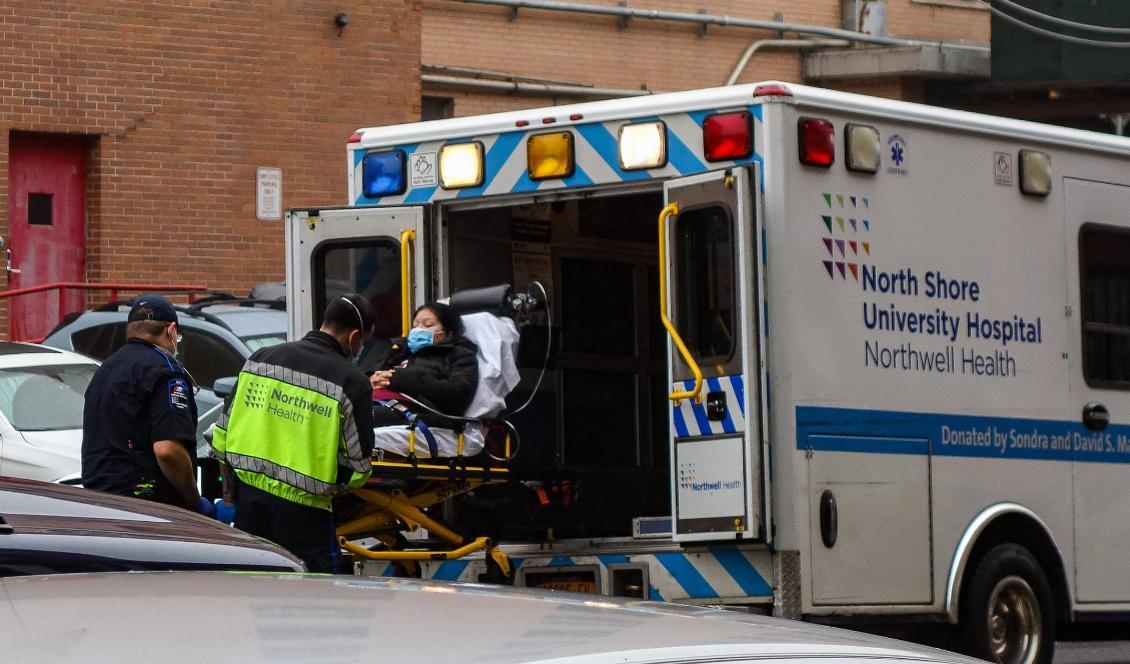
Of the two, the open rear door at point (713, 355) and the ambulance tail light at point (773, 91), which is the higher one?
the ambulance tail light at point (773, 91)

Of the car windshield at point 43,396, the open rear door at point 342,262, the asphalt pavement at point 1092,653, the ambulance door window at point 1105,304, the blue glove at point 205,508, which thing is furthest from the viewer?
the car windshield at point 43,396

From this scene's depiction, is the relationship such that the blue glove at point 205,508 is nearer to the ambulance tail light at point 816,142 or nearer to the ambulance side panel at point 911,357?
the ambulance side panel at point 911,357

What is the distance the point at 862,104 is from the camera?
8.00 meters

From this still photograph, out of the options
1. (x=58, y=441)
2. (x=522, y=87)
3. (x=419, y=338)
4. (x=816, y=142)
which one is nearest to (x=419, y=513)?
(x=419, y=338)

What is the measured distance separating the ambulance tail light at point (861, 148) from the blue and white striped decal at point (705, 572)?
1678 millimetres

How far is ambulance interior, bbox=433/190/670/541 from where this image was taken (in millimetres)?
9188

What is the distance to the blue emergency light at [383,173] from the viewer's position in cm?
906

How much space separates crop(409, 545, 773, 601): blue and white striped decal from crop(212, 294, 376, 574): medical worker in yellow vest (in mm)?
1254

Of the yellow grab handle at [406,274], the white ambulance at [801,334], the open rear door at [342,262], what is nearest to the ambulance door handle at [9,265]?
the white ambulance at [801,334]

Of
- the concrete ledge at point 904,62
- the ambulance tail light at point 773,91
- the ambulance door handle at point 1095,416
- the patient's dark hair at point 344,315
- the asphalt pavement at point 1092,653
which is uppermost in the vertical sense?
the concrete ledge at point 904,62

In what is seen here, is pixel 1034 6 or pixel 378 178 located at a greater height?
pixel 1034 6

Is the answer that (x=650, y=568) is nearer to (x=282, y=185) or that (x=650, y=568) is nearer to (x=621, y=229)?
(x=621, y=229)

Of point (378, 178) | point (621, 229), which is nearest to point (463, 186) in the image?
point (378, 178)

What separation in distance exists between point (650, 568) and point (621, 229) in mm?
2613
